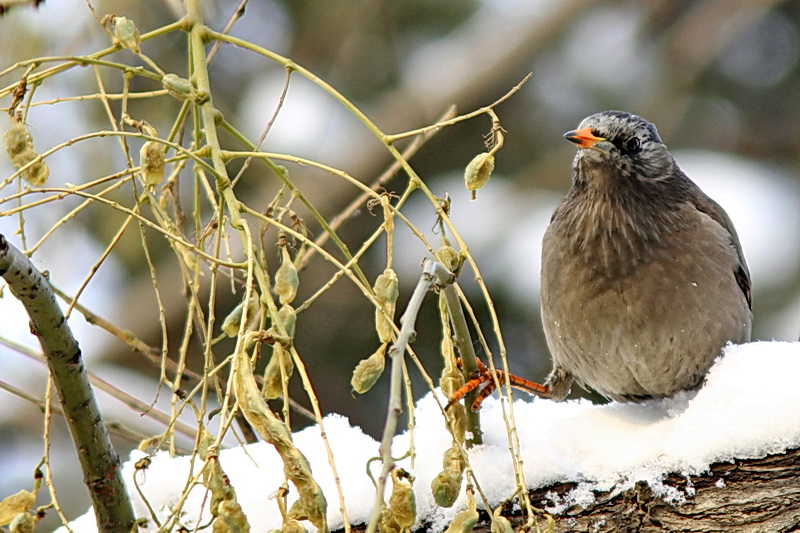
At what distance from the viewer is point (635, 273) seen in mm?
3111

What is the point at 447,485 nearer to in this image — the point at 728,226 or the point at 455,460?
the point at 455,460

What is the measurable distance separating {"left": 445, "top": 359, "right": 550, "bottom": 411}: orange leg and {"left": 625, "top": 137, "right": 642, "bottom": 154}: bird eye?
0.94m

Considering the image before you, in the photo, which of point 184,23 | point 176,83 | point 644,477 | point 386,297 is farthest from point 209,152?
point 644,477

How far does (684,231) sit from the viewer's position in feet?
10.6

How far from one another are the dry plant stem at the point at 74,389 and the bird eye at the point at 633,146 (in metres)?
2.14

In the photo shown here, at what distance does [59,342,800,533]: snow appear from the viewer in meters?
2.25

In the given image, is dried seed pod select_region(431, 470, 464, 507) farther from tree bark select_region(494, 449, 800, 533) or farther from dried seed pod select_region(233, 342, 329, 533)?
tree bark select_region(494, 449, 800, 533)

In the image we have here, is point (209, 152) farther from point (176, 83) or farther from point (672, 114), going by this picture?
point (672, 114)

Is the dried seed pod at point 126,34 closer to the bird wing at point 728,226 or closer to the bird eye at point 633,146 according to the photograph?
the bird eye at point 633,146

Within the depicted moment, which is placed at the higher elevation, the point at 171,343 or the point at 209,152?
the point at 171,343

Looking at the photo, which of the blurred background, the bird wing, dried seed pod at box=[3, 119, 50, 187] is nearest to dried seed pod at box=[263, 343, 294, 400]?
dried seed pod at box=[3, 119, 50, 187]

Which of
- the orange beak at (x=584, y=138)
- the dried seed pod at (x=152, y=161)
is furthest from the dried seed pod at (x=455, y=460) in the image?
the orange beak at (x=584, y=138)

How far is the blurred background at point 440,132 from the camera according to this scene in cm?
684

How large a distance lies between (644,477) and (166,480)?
1.23 meters
